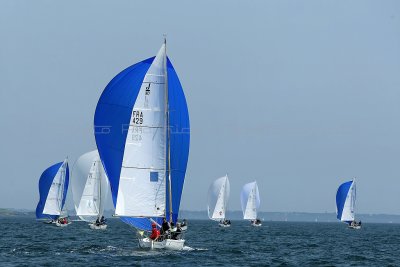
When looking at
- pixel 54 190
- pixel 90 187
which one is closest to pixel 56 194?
pixel 54 190

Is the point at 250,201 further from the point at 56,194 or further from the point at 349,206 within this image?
the point at 56,194

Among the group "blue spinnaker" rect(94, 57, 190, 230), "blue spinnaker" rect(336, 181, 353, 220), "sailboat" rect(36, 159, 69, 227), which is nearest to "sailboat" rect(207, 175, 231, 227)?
"blue spinnaker" rect(336, 181, 353, 220)

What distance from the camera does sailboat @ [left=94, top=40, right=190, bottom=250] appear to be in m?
41.7

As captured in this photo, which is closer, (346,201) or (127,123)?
(127,123)

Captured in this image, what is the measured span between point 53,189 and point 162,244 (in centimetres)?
5189

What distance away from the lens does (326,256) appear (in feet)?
161

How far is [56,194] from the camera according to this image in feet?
300

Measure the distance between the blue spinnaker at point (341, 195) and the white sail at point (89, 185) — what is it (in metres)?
47.5

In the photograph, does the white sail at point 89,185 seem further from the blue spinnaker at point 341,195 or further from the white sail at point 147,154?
the blue spinnaker at point 341,195

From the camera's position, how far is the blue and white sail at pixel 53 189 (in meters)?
90.9

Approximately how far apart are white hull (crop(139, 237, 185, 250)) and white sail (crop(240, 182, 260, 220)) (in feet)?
298

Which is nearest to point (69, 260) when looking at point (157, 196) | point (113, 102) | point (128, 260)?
point (128, 260)

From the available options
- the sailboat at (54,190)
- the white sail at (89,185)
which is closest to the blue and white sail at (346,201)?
the sailboat at (54,190)

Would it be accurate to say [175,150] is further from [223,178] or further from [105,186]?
[223,178]
